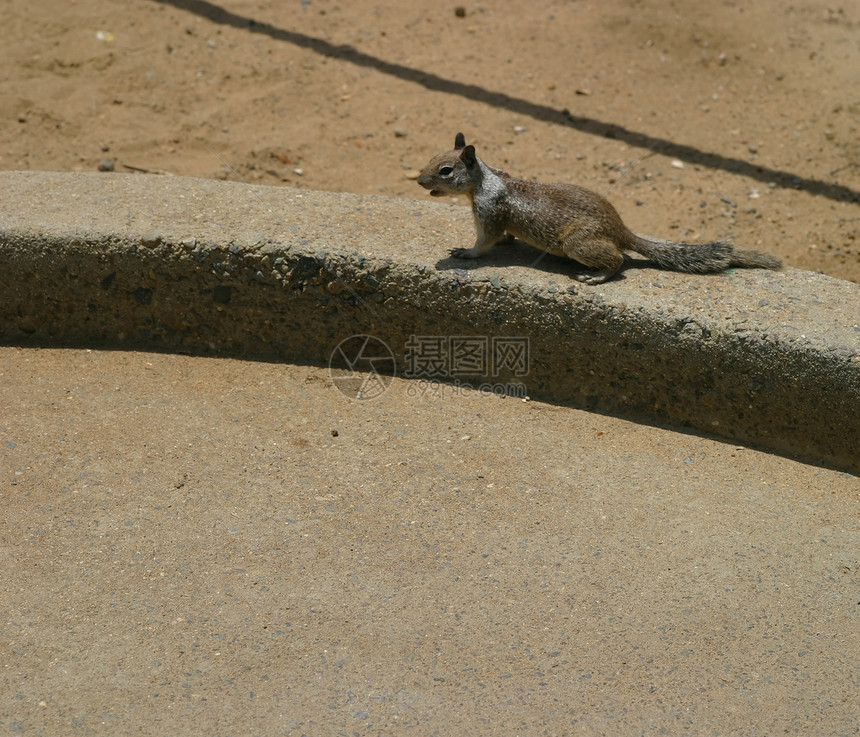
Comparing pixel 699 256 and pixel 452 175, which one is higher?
pixel 452 175

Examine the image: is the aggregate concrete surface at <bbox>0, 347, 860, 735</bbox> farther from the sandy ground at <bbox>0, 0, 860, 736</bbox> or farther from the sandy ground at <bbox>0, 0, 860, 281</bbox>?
the sandy ground at <bbox>0, 0, 860, 281</bbox>

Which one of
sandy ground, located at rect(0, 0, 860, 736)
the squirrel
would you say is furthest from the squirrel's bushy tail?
sandy ground, located at rect(0, 0, 860, 736)

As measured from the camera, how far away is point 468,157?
423cm

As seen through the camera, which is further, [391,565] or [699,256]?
[699,256]

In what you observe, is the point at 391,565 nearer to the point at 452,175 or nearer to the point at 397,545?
the point at 397,545

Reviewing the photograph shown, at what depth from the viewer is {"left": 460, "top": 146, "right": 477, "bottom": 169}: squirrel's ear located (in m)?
4.17

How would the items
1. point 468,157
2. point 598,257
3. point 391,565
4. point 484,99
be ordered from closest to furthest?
point 391,565, point 598,257, point 468,157, point 484,99

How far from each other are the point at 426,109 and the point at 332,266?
274 cm

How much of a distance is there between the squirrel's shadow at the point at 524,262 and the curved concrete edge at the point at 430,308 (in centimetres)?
1

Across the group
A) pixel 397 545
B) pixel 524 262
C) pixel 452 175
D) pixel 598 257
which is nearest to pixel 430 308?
pixel 524 262

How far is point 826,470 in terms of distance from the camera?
3854 mm

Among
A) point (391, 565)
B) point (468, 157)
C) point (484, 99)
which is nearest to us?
point (391, 565)

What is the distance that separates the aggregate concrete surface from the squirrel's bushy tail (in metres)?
0.75

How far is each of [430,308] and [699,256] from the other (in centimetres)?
117
